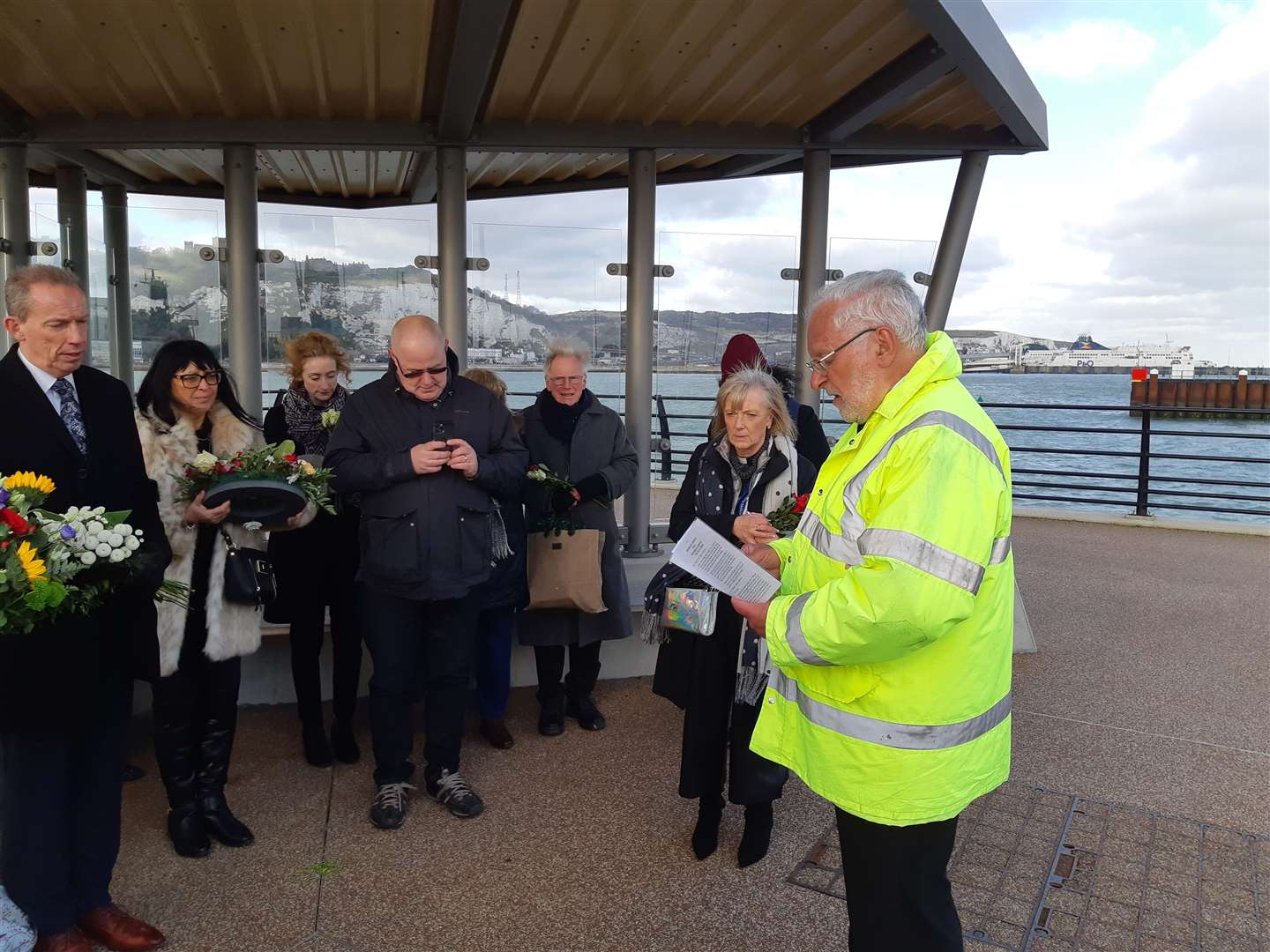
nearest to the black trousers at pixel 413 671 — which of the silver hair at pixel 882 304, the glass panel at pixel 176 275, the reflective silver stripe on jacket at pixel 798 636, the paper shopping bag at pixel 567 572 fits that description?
the paper shopping bag at pixel 567 572

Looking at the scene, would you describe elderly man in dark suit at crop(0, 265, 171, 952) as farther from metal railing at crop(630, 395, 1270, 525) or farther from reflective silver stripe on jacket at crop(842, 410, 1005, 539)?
metal railing at crop(630, 395, 1270, 525)

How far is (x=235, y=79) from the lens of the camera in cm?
493

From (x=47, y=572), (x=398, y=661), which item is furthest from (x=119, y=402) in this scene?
(x=398, y=661)

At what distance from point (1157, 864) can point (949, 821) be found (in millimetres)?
1954

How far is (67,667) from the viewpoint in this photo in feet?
8.76

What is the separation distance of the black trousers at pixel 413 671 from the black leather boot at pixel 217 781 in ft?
1.76

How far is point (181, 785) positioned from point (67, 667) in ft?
3.38

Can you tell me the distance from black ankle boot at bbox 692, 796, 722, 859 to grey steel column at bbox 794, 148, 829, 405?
11.2 feet

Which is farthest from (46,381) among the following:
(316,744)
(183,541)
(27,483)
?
(316,744)

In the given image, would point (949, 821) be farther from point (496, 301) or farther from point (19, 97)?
point (19, 97)

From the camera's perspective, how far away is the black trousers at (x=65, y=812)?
2.71m

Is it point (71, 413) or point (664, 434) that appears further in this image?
point (664, 434)

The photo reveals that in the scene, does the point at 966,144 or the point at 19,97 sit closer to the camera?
the point at 19,97

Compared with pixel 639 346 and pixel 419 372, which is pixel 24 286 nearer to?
pixel 419 372
